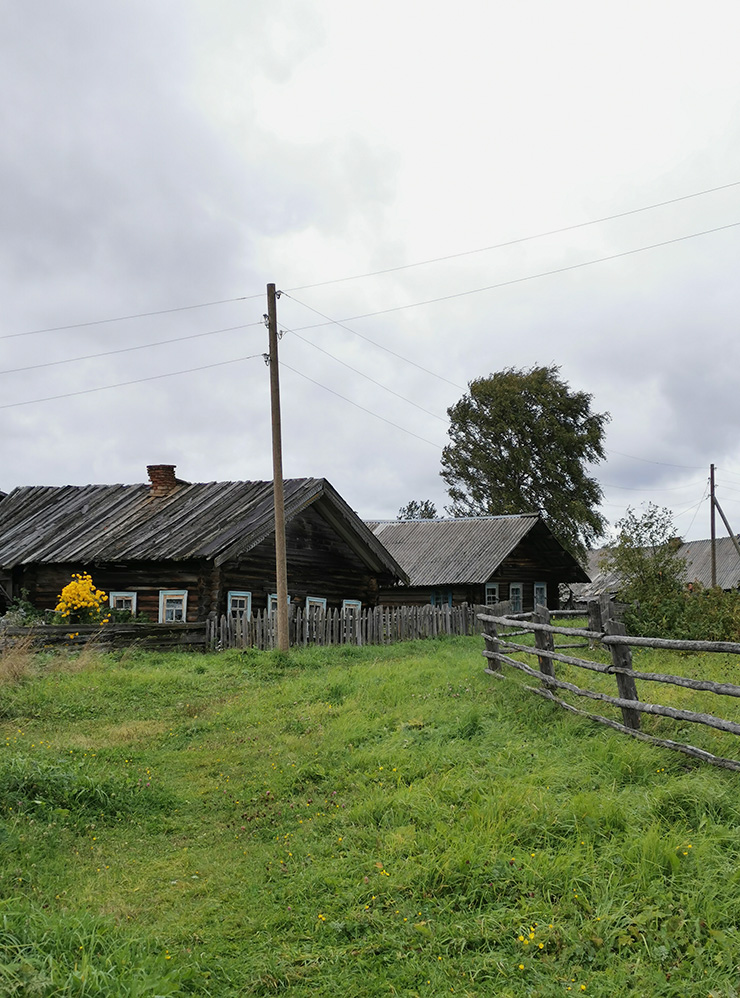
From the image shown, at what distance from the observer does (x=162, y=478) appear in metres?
25.6

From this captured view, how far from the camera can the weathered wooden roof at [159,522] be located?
20.8 m

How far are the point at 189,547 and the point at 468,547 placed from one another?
15.5 meters

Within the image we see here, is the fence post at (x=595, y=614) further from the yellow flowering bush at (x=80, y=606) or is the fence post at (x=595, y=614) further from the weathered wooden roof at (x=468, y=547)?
the weathered wooden roof at (x=468, y=547)

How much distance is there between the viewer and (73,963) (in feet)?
13.5

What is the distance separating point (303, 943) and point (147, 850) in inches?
83.8

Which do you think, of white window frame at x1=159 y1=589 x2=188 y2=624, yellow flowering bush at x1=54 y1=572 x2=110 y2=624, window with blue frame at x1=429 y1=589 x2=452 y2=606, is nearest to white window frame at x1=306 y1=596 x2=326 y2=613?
white window frame at x1=159 y1=589 x2=188 y2=624

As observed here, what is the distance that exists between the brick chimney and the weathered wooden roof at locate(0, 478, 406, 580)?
0.31 m

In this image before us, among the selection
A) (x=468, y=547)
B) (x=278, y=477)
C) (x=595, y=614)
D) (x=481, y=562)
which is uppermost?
(x=278, y=477)

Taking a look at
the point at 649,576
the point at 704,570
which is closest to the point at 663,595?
the point at 649,576

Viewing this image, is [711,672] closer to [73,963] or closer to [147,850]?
[147,850]

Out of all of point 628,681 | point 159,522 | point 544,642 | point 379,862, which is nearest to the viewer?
point 379,862

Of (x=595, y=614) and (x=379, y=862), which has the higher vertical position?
(x=595, y=614)

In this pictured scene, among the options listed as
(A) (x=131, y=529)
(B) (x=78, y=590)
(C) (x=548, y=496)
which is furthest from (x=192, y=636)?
(C) (x=548, y=496)

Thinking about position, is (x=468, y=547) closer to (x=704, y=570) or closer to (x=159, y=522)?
(x=159, y=522)
